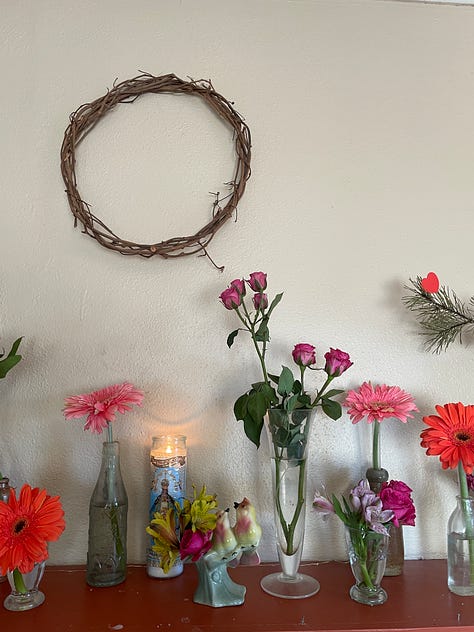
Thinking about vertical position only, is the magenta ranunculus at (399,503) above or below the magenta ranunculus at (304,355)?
below

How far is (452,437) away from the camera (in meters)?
0.95

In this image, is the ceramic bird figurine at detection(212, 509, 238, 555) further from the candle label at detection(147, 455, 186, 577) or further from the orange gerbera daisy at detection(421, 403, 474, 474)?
the orange gerbera daisy at detection(421, 403, 474, 474)

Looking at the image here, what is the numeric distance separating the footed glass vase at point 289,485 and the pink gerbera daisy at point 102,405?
0.25 m

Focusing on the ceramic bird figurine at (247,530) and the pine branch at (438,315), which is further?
the pine branch at (438,315)

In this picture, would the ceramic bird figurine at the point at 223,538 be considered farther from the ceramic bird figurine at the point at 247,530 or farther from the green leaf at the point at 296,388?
the green leaf at the point at 296,388

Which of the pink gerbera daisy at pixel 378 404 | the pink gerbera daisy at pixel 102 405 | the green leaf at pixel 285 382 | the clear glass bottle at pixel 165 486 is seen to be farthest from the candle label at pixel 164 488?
the pink gerbera daisy at pixel 378 404

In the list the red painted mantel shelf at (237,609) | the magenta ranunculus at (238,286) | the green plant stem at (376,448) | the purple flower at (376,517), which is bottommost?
the red painted mantel shelf at (237,609)

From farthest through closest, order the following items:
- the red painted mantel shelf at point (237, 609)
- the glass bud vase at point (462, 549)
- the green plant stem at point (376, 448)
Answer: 1. the green plant stem at point (376, 448)
2. the glass bud vase at point (462, 549)
3. the red painted mantel shelf at point (237, 609)

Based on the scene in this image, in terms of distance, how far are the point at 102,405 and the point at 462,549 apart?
66 cm

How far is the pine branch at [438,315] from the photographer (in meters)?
1.10

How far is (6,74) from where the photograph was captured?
1.11 m

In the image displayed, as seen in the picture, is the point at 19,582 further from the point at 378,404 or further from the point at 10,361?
the point at 378,404

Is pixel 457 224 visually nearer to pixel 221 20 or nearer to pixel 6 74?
pixel 221 20

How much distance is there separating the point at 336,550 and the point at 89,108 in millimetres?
1016
